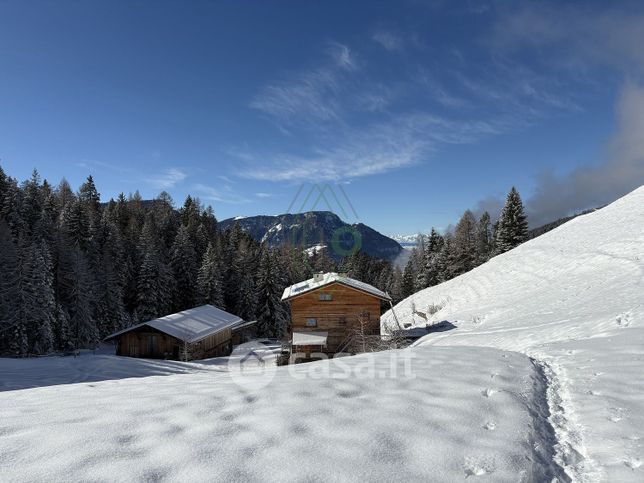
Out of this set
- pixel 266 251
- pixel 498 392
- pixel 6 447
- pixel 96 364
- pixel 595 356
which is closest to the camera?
pixel 6 447

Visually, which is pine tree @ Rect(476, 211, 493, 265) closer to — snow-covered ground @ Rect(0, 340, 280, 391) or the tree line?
the tree line

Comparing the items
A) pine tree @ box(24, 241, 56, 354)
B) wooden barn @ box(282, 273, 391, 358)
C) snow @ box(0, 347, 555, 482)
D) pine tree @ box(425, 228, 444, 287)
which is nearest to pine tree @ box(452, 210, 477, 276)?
pine tree @ box(425, 228, 444, 287)

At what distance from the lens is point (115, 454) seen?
3852mm

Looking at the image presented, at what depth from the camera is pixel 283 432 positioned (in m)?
4.43

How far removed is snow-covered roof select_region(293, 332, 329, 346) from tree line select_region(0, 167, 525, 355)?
28886 millimetres

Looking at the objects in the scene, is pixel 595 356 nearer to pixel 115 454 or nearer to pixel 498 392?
pixel 498 392

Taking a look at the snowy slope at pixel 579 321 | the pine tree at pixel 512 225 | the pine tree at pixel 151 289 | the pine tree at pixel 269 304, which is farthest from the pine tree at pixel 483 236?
the pine tree at pixel 151 289

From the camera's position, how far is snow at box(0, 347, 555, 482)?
3.68 m

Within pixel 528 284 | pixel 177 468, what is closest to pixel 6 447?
pixel 177 468

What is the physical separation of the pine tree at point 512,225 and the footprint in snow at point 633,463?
54.8 m

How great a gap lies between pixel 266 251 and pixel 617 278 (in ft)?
157

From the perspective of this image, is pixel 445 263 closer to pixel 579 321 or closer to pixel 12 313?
pixel 579 321

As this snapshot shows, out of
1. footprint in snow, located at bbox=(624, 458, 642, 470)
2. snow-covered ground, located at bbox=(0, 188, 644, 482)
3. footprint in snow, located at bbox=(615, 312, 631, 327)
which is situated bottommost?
footprint in snow, located at bbox=(624, 458, 642, 470)

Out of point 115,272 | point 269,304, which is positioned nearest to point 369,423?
point 269,304
